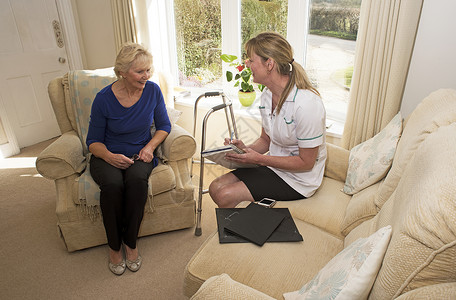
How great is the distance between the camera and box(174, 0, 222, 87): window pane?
3.10 metres

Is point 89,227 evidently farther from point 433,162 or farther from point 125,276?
point 433,162

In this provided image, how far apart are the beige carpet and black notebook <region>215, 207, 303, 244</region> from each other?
56 cm

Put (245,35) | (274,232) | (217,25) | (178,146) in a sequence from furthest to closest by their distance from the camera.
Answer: (217,25)
(245,35)
(178,146)
(274,232)

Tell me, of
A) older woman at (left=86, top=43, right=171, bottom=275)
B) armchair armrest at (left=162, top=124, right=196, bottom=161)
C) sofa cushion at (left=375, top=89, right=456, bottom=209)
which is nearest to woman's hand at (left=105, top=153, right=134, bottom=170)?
older woman at (left=86, top=43, right=171, bottom=275)

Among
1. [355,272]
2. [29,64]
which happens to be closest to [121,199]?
[355,272]

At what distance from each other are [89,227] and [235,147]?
102 centimetres

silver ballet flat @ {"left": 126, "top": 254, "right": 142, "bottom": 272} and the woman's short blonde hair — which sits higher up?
the woman's short blonde hair

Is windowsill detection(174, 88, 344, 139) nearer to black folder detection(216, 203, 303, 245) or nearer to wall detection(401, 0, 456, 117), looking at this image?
wall detection(401, 0, 456, 117)

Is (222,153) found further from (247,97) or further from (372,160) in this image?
(247,97)

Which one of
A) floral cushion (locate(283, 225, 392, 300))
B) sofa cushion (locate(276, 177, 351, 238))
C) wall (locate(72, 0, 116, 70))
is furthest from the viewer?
wall (locate(72, 0, 116, 70))

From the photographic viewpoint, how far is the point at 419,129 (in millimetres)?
1332

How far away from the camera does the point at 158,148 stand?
2.14 metres

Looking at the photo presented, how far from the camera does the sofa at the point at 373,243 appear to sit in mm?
698

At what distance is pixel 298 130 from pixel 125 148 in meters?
1.06
